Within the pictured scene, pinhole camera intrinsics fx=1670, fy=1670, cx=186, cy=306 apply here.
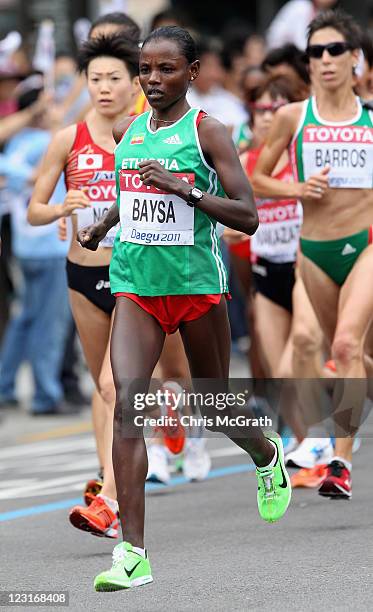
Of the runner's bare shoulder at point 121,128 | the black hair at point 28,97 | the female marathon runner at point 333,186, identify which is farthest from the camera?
the black hair at point 28,97

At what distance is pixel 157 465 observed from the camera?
9.55 metres

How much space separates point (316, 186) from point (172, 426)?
1.46 m

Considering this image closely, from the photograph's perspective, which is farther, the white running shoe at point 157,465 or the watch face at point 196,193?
the white running shoe at point 157,465

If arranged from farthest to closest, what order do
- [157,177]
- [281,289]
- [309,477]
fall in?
[281,289], [309,477], [157,177]

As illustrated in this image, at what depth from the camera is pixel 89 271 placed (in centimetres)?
849

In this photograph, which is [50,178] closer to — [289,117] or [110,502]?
[289,117]

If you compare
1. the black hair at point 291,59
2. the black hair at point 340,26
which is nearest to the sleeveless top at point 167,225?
the black hair at point 340,26

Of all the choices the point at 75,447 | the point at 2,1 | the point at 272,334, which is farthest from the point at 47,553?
the point at 2,1

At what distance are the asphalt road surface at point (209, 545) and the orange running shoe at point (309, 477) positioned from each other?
6 cm

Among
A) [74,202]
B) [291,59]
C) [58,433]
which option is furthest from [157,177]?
[58,433]

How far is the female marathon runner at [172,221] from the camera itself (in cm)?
666

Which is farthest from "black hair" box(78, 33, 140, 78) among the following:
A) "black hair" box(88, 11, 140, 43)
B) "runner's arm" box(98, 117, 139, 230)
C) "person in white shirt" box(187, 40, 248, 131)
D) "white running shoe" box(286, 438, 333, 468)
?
"person in white shirt" box(187, 40, 248, 131)

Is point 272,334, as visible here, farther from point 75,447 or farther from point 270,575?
point 270,575

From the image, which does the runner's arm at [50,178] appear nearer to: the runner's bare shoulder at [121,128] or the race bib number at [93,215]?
the race bib number at [93,215]
